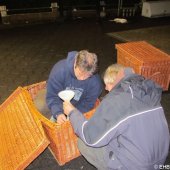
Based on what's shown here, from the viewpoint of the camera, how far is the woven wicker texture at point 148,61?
12.2 ft

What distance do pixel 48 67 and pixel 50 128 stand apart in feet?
9.70

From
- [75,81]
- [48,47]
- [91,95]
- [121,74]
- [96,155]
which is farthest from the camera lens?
[48,47]

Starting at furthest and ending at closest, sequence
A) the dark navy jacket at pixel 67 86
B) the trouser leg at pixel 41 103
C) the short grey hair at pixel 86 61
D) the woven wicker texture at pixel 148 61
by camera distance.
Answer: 1. the woven wicker texture at pixel 148 61
2. the trouser leg at pixel 41 103
3. the dark navy jacket at pixel 67 86
4. the short grey hair at pixel 86 61

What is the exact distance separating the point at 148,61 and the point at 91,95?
1309 mm

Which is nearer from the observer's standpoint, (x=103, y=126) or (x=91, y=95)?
(x=103, y=126)

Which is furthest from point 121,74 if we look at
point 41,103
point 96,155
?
point 41,103

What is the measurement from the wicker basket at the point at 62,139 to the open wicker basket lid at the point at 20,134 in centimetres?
13

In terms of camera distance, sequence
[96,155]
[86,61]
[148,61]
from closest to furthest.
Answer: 1. [96,155]
2. [86,61]
3. [148,61]

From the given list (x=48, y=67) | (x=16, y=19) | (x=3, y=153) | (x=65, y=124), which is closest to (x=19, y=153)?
(x=3, y=153)

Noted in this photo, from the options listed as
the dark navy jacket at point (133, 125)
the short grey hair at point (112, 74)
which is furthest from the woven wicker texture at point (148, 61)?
the dark navy jacket at point (133, 125)

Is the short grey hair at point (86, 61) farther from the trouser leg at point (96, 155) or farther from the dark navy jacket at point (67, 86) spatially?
the trouser leg at point (96, 155)

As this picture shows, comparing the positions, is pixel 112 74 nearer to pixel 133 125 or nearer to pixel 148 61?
pixel 133 125

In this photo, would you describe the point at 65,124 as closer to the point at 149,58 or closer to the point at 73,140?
the point at 73,140

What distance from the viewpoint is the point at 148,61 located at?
3656 millimetres
